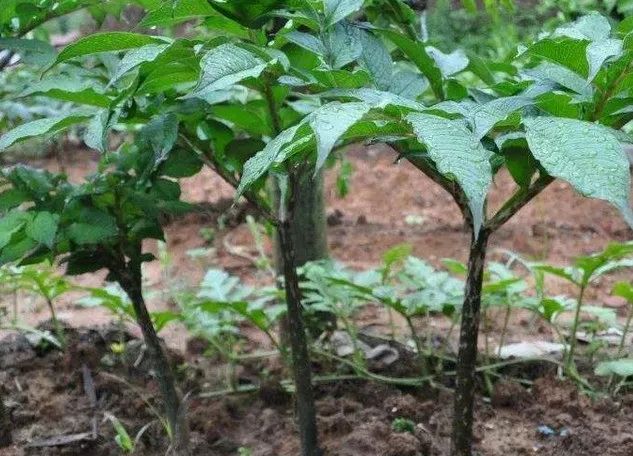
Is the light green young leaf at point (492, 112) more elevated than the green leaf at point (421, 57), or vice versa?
the green leaf at point (421, 57)

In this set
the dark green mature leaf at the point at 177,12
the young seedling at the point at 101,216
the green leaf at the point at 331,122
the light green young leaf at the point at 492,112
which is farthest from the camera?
the young seedling at the point at 101,216

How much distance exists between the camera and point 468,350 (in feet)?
3.89

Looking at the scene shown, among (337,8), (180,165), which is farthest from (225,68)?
(180,165)

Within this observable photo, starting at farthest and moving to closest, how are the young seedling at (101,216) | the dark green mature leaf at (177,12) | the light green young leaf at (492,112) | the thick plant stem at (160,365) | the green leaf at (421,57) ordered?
1. the thick plant stem at (160,365)
2. the young seedling at (101,216)
3. the green leaf at (421,57)
4. the dark green mature leaf at (177,12)
5. the light green young leaf at (492,112)

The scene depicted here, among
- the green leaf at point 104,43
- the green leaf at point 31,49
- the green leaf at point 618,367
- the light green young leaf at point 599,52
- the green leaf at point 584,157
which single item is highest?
the green leaf at point 31,49

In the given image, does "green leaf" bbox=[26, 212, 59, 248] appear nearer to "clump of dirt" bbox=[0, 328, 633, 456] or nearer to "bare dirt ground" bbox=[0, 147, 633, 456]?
"bare dirt ground" bbox=[0, 147, 633, 456]

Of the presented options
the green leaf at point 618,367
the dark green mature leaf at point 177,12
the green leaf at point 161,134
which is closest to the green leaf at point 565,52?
the dark green mature leaf at point 177,12

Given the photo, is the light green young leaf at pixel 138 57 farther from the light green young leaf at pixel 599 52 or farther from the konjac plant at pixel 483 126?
the light green young leaf at pixel 599 52

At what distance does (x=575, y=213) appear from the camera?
3.48 meters

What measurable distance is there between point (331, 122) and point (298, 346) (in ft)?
2.20

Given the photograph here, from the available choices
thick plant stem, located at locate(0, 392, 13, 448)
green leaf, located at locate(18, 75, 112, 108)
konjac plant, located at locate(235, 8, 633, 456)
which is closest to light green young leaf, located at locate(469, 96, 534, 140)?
konjac plant, located at locate(235, 8, 633, 456)

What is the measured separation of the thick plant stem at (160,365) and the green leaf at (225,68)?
1.94 ft

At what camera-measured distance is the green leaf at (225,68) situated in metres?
0.90

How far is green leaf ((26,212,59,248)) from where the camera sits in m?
1.23
